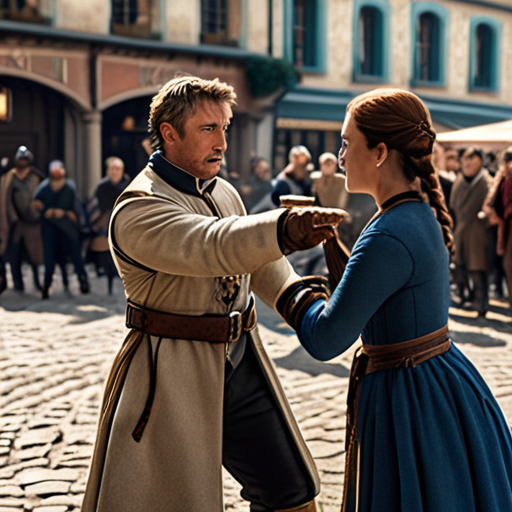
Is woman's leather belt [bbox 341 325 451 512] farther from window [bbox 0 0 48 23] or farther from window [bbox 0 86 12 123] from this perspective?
window [bbox 0 0 48 23]

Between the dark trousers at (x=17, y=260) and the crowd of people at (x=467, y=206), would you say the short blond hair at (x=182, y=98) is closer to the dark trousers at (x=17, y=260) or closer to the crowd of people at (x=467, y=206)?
the crowd of people at (x=467, y=206)

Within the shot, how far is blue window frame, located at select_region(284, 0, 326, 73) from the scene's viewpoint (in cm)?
2069

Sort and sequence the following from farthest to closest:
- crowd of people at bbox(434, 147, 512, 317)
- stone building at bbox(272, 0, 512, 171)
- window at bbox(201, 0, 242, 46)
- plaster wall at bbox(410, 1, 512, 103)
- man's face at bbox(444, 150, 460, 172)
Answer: plaster wall at bbox(410, 1, 512, 103)
stone building at bbox(272, 0, 512, 171)
window at bbox(201, 0, 242, 46)
man's face at bbox(444, 150, 460, 172)
crowd of people at bbox(434, 147, 512, 317)

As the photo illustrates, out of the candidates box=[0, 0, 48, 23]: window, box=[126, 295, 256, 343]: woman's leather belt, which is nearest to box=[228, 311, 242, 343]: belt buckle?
box=[126, 295, 256, 343]: woman's leather belt

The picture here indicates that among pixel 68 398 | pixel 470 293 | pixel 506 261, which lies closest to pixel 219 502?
pixel 68 398

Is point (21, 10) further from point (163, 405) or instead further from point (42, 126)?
point (163, 405)

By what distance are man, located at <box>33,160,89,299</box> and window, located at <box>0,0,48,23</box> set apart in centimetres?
632

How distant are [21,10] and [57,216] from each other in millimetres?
7019

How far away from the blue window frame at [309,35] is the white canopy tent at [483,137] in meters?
8.83

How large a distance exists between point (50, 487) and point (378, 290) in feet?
8.88

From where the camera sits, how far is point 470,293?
10312mm

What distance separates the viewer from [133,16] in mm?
17547

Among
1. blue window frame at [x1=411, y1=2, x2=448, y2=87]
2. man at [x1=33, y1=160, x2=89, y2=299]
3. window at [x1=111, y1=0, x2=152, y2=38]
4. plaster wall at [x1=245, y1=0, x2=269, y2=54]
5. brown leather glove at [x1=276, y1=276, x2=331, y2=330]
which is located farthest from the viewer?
blue window frame at [x1=411, y1=2, x2=448, y2=87]

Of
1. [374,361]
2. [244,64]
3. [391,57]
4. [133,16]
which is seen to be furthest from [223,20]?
[374,361]
